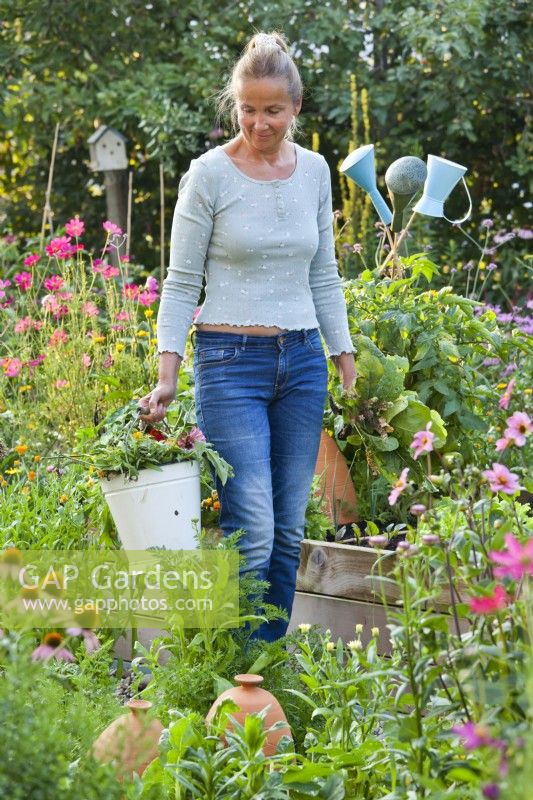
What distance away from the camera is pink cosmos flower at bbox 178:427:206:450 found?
2781 millimetres

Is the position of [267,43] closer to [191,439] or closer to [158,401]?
[158,401]

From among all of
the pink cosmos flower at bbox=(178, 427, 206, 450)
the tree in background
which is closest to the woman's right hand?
the pink cosmos flower at bbox=(178, 427, 206, 450)

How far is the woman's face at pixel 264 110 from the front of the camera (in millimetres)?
2400

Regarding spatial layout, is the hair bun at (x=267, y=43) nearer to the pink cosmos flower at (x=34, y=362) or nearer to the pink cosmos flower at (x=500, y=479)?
the pink cosmos flower at (x=500, y=479)

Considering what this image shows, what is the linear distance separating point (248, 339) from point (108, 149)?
4778mm

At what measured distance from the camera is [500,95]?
22.4 ft

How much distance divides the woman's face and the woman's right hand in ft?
1.83

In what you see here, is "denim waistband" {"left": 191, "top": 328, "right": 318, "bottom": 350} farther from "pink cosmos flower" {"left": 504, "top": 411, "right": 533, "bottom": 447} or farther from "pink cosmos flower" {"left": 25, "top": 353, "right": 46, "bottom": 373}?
"pink cosmos flower" {"left": 25, "top": 353, "right": 46, "bottom": 373}

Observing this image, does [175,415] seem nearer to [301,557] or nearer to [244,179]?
[301,557]

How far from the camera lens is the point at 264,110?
2424mm

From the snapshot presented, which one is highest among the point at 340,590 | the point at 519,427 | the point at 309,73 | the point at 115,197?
the point at 309,73

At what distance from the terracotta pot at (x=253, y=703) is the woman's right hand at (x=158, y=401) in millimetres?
603

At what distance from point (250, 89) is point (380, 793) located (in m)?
1.42

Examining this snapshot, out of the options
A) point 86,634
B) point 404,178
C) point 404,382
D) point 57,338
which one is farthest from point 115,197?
point 86,634
